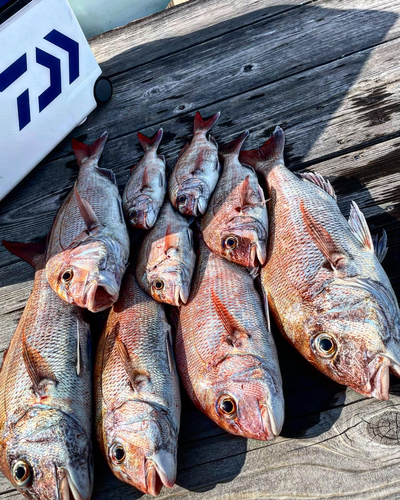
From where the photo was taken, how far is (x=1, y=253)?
2967mm

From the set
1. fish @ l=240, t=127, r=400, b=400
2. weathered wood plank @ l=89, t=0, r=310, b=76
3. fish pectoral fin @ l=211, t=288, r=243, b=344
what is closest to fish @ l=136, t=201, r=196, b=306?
fish pectoral fin @ l=211, t=288, r=243, b=344

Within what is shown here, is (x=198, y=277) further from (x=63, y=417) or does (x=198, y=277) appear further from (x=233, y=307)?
(x=63, y=417)

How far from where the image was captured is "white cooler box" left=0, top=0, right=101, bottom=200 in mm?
2598

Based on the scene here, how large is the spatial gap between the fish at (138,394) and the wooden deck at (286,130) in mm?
294

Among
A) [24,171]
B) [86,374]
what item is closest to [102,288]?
[86,374]

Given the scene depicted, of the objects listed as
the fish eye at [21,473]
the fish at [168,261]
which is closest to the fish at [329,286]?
the fish at [168,261]

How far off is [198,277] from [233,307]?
32cm

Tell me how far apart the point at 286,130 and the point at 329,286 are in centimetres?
154

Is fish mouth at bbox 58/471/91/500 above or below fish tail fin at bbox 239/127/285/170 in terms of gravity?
below

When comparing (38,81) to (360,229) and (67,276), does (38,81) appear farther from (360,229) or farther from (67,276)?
(360,229)

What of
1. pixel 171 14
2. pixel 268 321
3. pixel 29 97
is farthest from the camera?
pixel 171 14

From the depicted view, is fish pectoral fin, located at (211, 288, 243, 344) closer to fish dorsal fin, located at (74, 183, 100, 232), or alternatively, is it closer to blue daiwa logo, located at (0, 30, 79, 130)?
fish dorsal fin, located at (74, 183, 100, 232)

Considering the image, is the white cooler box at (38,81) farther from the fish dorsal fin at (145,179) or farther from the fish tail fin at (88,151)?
the fish dorsal fin at (145,179)

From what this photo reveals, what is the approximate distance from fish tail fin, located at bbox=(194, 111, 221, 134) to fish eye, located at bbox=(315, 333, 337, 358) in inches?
71.3
